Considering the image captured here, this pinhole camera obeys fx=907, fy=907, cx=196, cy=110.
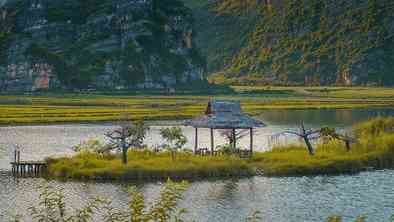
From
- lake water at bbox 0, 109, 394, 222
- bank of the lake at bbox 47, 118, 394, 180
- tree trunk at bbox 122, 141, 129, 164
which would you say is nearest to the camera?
lake water at bbox 0, 109, 394, 222

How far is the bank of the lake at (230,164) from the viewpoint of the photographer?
5250 cm

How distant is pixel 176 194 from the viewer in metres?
21.8

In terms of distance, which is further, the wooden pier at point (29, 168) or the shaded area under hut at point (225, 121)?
the shaded area under hut at point (225, 121)

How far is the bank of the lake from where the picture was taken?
172ft

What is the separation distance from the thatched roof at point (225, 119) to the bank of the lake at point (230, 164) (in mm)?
2189

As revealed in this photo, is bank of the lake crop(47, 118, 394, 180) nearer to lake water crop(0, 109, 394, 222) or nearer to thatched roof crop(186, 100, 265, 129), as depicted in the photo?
lake water crop(0, 109, 394, 222)

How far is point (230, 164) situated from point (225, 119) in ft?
18.1

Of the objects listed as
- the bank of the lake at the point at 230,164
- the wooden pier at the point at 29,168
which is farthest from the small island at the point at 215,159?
the wooden pier at the point at 29,168

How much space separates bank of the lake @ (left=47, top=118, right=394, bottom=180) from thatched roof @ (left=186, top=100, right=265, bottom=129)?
7.18 ft

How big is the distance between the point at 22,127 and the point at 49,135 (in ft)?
37.0

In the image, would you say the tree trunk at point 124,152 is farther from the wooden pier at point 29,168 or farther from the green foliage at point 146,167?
the wooden pier at point 29,168

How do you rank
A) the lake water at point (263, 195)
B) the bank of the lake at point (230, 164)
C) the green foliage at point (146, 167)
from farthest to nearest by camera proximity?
the bank of the lake at point (230, 164)
the green foliage at point (146, 167)
the lake water at point (263, 195)

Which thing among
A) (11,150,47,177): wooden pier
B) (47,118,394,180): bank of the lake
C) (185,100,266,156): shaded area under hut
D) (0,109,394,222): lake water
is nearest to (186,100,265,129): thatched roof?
(185,100,266,156): shaded area under hut

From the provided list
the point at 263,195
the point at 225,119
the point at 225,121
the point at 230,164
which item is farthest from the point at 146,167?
the point at 263,195
